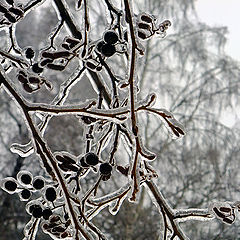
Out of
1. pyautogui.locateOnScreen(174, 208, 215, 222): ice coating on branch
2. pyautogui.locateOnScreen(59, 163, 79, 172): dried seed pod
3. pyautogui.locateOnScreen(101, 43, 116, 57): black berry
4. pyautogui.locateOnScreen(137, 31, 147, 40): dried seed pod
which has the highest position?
pyautogui.locateOnScreen(137, 31, 147, 40): dried seed pod

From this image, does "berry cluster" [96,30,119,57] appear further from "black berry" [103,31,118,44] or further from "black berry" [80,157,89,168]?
"black berry" [80,157,89,168]

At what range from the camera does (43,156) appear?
1.65 feet

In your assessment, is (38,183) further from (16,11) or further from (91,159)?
(16,11)

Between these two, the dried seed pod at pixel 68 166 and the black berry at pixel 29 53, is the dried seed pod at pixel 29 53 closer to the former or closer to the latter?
the black berry at pixel 29 53

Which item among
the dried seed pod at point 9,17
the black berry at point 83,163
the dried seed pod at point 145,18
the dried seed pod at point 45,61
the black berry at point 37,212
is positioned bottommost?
the black berry at point 37,212

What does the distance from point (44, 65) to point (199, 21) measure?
13.3 ft

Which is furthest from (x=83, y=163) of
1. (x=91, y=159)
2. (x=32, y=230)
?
(x=32, y=230)

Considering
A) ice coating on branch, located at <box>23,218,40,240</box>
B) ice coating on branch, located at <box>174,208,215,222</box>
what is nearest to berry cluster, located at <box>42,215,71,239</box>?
ice coating on branch, located at <box>23,218,40,240</box>

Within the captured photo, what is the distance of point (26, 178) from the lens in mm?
574

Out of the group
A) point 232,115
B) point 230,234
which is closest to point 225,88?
point 232,115

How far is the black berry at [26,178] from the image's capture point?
0.57m

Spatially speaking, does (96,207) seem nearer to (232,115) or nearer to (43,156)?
(43,156)

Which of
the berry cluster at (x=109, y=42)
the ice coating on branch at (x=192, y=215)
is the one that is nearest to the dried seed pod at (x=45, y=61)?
the berry cluster at (x=109, y=42)

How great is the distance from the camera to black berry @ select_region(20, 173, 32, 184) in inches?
22.5
